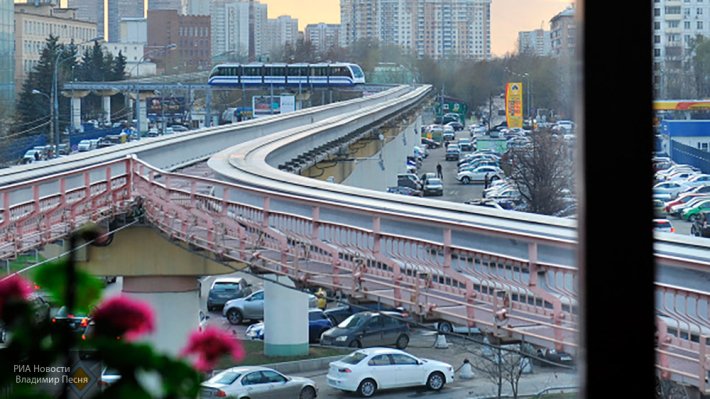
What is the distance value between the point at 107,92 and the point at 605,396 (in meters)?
44.5

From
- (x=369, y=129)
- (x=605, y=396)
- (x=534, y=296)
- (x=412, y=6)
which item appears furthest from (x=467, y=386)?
(x=412, y=6)

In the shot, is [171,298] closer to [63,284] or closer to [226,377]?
[226,377]

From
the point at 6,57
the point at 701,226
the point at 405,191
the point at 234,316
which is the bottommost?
the point at 234,316

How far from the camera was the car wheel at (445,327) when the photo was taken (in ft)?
28.5

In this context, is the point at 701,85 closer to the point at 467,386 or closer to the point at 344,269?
the point at 467,386

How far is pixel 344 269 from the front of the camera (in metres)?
9.50

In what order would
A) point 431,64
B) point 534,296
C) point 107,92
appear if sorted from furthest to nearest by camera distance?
point 431,64, point 107,92, point 534,296

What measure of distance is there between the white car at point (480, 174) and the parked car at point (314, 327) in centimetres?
593

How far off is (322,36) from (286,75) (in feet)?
48.9

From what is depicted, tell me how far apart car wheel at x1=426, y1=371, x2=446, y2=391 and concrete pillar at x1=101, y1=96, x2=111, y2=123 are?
116 ft

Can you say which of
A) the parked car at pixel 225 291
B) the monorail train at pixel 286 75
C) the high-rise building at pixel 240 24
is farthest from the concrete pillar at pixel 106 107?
the high-rise building at pixel 240 24

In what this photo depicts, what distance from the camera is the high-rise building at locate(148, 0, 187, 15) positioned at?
3282 inches

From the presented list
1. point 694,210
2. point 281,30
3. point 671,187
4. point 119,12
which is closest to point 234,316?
point 694,210

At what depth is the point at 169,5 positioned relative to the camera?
8931 cm
